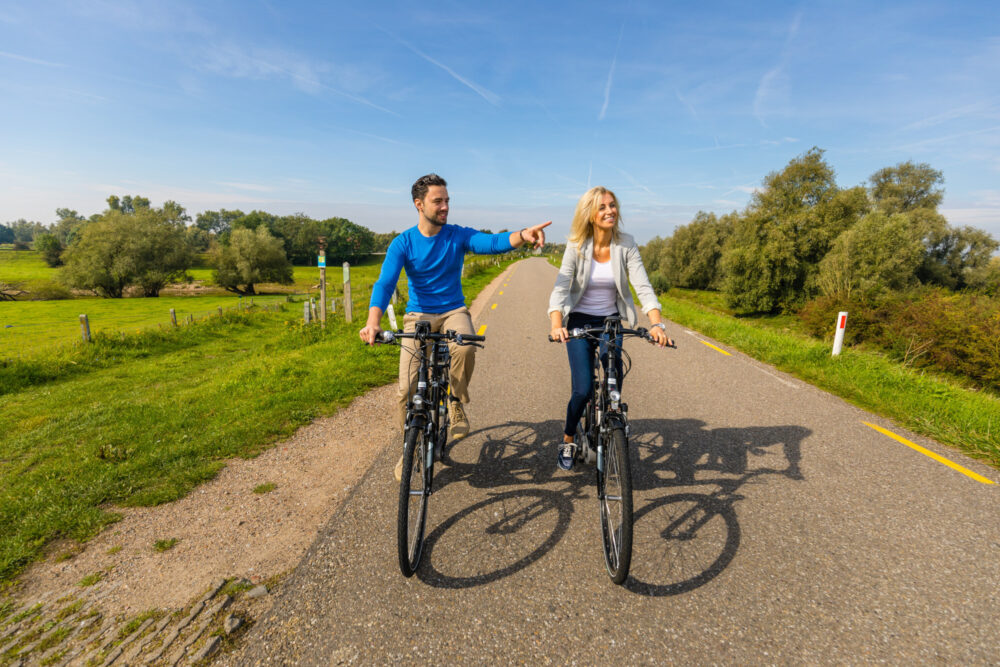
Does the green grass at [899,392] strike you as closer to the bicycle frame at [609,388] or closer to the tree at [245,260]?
the bicycle frame at [609,388]

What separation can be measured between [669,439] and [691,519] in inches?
57.0

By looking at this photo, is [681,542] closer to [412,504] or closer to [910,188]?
[412,504]

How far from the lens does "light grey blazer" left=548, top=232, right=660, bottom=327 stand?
3.26 metres

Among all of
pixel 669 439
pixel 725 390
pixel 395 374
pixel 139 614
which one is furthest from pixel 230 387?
pixel 725 390

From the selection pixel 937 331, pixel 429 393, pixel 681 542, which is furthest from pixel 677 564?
pixel 937 331

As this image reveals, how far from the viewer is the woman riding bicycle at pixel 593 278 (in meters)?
3.20

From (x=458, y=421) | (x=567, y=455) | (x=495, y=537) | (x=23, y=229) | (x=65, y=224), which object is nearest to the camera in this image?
(x=495, y=537)

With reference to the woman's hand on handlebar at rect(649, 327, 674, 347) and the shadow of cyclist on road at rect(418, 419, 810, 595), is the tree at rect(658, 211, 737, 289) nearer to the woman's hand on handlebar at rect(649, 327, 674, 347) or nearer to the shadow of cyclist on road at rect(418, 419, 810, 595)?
the shadow of cyclist on road at rect(418, 419, 810, 595)

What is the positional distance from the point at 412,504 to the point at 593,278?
207 centimetres

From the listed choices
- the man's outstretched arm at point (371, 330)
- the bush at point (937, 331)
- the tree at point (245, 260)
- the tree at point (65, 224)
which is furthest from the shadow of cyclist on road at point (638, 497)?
the tree at point (65, 224)

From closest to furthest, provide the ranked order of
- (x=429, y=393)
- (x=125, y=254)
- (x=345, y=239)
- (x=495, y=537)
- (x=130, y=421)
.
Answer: (x=495, y=537), (x=429, y=393), (x=130, y=421), (x=125, y=254), (x=345, y=239)

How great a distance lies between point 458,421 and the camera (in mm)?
3963

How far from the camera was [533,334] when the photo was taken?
10.3m

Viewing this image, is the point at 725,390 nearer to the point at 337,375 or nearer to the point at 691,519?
the point at 691,519
